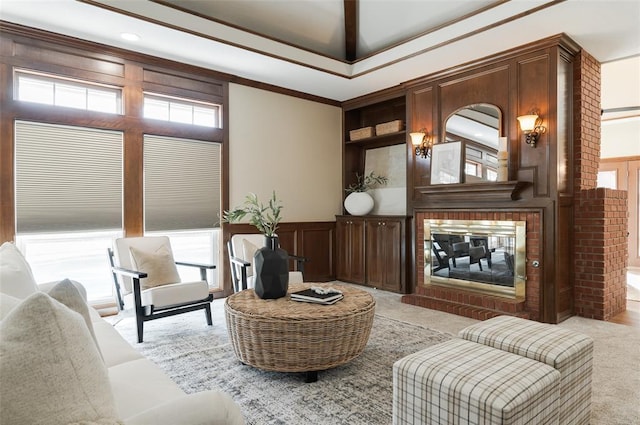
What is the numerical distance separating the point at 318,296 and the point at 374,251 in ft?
9.43

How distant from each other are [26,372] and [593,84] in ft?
A: 17.9

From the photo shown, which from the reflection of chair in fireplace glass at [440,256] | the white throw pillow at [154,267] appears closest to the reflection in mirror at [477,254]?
the reflection of chair in fireplace glass at [440,256]

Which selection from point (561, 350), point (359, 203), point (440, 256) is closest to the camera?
point (561, 350)

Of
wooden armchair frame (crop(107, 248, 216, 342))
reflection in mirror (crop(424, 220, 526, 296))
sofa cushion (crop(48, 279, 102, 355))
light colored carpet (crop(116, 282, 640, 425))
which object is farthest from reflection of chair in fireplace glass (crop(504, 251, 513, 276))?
sofa cushion (crop(48, 279, 102, 355))

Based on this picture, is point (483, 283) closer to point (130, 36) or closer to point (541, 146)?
point (541, 146)

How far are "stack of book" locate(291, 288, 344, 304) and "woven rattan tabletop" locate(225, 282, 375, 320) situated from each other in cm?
3

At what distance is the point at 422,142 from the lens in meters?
5.02

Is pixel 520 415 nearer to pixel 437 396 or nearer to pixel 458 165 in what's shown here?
pixel 437 396

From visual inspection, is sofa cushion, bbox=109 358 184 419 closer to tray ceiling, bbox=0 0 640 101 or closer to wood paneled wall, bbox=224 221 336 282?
tray ceiling, bbox=0 0 640 101

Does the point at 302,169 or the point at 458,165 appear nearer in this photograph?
the point at 458,165

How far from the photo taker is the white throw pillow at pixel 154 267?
11.9ft

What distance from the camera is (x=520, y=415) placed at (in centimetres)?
153

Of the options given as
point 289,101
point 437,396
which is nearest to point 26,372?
point 437,396

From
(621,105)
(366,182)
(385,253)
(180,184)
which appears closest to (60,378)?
(180,184)
